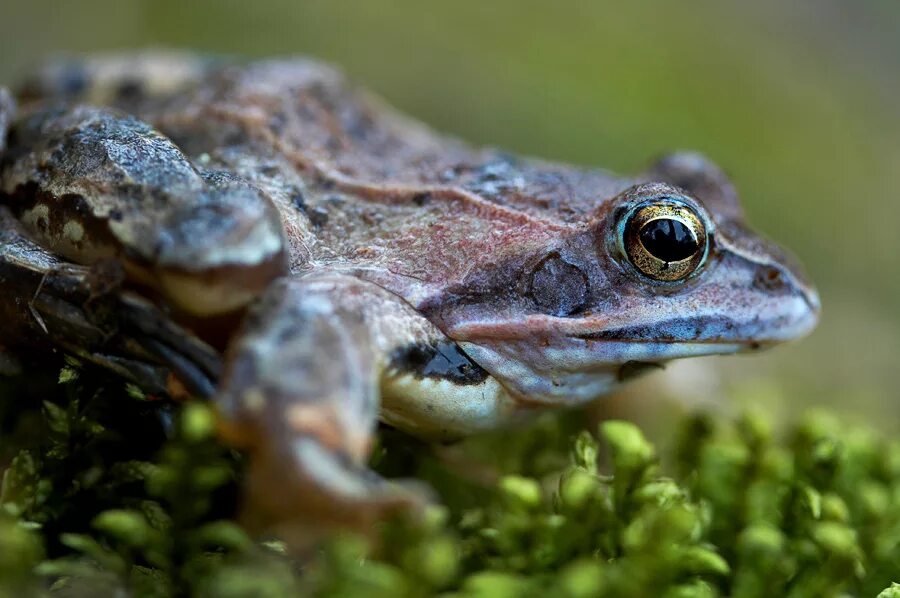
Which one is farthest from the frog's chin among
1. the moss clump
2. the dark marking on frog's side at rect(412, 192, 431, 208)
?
the dark marking on frog's side at rect(412, 192, 431, 208)

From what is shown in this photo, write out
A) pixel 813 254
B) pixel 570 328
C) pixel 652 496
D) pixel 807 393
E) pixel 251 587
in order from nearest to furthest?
pixel 251 587 < pixel 652 496 < pixel 570 328 < pixel 807 393 < pixel 813 254

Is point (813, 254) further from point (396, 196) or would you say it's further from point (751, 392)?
point (396, 196)

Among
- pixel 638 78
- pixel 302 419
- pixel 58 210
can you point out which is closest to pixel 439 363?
pixel 302 419

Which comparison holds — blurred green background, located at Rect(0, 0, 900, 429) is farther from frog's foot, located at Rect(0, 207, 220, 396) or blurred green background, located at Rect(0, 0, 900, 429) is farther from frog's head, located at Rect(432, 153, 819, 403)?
frog's foot, located at Rect(0, 207, 220, 396)

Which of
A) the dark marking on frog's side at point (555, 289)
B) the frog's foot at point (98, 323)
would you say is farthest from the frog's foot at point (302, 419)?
the dark marking on frog's side at point (555, 289)

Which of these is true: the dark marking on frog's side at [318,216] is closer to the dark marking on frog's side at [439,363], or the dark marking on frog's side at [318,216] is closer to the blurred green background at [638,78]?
the dark marking on frog's side at [439,363]

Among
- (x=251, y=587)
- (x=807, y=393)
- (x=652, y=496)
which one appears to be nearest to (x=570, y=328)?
(x=652, y=496)
